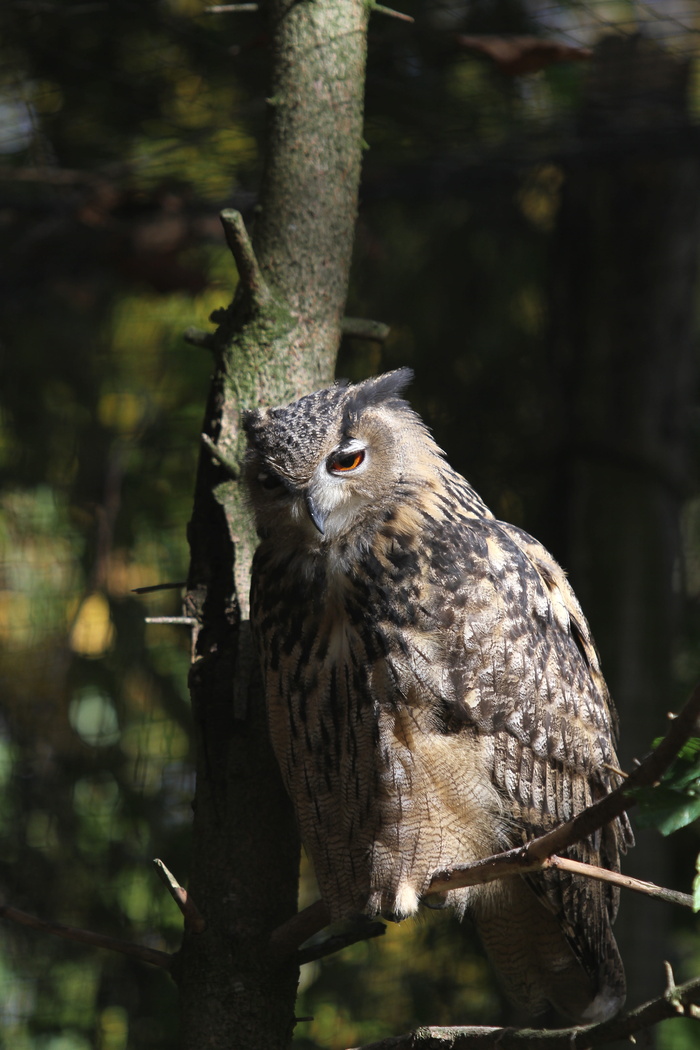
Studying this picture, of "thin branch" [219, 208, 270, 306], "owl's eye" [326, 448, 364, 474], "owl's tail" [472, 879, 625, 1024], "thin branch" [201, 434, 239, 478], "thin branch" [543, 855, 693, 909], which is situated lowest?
"owl's tail" [472, 879, 625, 1024]

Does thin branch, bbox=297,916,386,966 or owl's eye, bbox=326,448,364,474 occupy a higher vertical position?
owl's eye, bbox=326,448,364,474

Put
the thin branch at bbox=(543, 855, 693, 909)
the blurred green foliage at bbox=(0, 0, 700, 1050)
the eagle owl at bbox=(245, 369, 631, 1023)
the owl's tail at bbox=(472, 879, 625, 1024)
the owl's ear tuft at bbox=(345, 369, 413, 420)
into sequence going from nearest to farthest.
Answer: the thin branch at bbox=(543, 855, 693, 909) → the eagle owl at bbox=(245, 369, 631, 1023) → the owl's ear tuft at bbox=(345, 369, 413, 420) → the owl's tail at bbox=(472, 879, 625, 1024) → the blurred green foliage at bbox=(0, 0, 700, 1050)

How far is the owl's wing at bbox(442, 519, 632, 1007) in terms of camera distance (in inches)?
64.2

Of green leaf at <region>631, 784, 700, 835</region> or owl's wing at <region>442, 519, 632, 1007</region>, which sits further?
owl's wing at <region>442, 519, 632, 1007</region>

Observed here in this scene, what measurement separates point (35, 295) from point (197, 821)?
2412mm

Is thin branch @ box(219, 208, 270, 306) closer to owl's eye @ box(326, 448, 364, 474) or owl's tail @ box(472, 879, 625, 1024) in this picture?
owl's eye @ box(326, 448, 364, 474)

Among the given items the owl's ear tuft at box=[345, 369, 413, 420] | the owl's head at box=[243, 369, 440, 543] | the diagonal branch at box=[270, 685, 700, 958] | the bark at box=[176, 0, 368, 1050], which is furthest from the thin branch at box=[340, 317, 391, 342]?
the diagonal branch at box=[270, 685, 700, 958]

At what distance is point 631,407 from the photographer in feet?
11.3

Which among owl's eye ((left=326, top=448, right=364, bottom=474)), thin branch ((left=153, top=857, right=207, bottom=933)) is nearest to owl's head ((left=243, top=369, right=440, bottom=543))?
owl's eye ((left=326, top=448, right=364, bottom=474))

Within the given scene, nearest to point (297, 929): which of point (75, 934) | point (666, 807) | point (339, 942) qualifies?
point (339, 942)

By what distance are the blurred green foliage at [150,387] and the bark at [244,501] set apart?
3.15 ft

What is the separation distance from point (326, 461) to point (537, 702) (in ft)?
1.81

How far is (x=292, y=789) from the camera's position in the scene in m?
1.76

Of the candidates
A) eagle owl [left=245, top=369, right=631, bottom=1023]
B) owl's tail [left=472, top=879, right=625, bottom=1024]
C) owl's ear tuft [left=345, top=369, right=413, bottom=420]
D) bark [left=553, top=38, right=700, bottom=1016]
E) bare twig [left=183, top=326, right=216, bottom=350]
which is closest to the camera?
eagle owl [left=245, top=369, right=631, bottom=1023]
